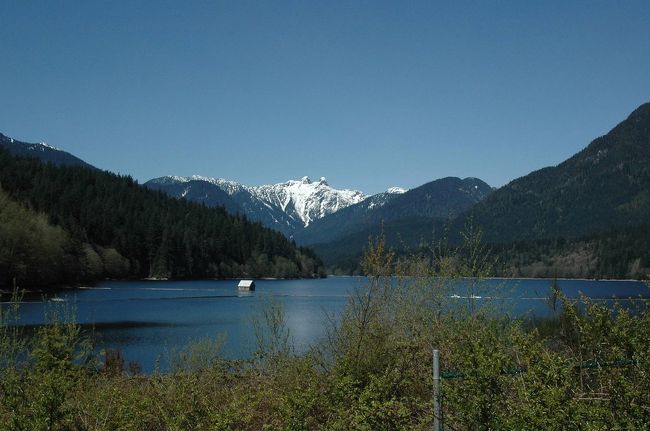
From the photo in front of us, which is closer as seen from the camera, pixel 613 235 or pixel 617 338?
pixel 617 338

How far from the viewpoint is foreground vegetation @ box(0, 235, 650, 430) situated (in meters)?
5.66

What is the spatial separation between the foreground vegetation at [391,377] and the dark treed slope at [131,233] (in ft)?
234

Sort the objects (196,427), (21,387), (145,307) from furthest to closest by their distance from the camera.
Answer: (145,307)
(21,387)
(196,427)

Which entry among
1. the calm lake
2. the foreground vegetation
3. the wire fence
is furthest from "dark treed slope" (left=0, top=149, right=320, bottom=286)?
the wire fence

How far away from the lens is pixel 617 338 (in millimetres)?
5805

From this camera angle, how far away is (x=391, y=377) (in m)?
8.17

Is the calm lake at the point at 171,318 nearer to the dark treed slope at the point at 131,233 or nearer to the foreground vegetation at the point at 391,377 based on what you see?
the foreground vegetation at the point at 391,377

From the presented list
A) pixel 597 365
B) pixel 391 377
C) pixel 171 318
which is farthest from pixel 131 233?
pixel 597 365

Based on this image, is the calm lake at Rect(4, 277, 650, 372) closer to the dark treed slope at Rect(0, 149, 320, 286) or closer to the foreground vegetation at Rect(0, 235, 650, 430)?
the foreground vegetation at Rect(0, 235, 650, 430)

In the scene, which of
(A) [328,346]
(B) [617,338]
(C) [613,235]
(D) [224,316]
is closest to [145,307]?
(D) [224,316]

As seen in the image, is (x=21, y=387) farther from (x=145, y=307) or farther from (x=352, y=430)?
(x=145, y=307)

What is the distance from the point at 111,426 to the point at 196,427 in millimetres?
1218

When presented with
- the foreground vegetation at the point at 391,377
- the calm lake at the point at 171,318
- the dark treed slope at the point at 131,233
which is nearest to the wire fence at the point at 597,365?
the foreground vegetation at the point at 391,377

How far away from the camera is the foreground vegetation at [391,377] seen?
18.6ft
